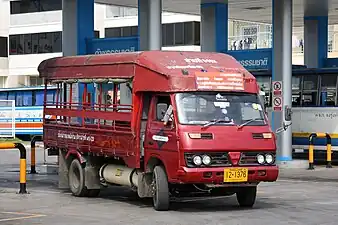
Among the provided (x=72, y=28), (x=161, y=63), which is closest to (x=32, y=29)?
(x=72, y=28)

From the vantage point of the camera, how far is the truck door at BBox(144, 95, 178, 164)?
13.6 metres

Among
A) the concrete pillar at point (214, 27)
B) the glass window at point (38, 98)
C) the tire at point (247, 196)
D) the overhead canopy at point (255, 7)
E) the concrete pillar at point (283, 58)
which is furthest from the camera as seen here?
the glass window at point (38, 98)

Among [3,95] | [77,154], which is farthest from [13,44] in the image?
[77,154]

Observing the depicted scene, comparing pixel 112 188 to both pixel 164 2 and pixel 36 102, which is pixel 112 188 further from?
pixel 36 102

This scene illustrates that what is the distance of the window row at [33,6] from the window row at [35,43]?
2.07m

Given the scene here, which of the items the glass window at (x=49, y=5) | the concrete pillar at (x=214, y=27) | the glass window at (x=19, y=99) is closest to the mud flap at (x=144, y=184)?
the concrete pillar at (x=214, y=27)

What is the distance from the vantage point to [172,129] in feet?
44.8

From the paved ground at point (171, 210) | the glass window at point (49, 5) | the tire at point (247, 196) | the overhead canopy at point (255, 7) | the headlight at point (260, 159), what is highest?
the glass window at point (49, 5)

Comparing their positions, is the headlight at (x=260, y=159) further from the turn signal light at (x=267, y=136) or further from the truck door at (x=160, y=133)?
the truck door at (x=160, y=133)

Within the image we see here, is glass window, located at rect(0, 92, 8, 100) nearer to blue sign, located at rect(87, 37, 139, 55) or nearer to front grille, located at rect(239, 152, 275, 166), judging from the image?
blue sign, located at rect(87, 37, 139, 55)

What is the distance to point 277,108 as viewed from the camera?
79.5ft

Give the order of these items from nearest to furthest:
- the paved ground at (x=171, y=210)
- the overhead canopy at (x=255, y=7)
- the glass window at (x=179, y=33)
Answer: the paved ground at (x=171, y=210), the overhead canopy at (x=255, y=7), the glass window at (x=179, y=33)

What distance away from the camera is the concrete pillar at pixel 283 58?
24.1 metres

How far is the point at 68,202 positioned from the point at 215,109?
3.55 metres
